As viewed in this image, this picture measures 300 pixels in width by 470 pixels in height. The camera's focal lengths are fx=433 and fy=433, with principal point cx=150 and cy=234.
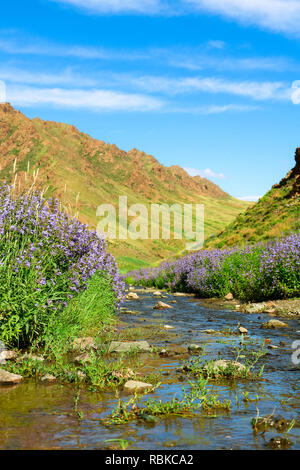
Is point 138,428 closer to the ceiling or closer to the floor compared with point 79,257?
closer to the floor

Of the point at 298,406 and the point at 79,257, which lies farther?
the point at 79,257

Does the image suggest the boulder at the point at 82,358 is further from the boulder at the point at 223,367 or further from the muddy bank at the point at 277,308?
the muddy bank at the point at 277,308

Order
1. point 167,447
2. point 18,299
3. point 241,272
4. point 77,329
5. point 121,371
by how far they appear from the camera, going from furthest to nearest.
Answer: point 241,272, point 77,329, point 18,299, point 121,371, point 167,447

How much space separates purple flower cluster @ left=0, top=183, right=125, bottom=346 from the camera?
22.1 ft

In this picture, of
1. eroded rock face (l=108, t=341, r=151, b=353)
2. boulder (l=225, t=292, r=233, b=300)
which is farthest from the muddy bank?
eroded rock face (l=108, t=341, r=151, b=353)

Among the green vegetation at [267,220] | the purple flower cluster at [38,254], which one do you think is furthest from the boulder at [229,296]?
the green vegetation at [267,220]

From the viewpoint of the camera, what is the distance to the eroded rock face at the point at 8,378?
5773mm

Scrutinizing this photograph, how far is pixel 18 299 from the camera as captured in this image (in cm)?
670

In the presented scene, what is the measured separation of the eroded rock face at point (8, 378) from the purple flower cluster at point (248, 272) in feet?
35.1

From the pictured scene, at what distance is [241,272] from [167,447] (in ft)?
46.8

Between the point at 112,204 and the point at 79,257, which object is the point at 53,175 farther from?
the point at 79,257

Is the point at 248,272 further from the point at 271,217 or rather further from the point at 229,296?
the point at 271,217

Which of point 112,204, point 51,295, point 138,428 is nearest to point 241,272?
point 51,295

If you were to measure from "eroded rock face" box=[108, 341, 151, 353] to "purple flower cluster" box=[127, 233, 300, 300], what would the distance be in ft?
25.8
